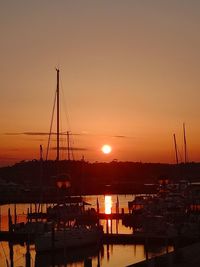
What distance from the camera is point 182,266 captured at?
25656 mm

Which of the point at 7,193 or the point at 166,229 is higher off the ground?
the point at 7,193

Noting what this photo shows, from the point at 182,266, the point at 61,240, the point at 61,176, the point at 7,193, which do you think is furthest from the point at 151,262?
the point at 7,193

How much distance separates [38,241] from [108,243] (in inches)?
249

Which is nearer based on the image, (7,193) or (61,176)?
(61,176)

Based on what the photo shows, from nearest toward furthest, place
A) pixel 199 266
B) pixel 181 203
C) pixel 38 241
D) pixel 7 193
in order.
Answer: pixel 199 266
pixel 38 241
pixel 181 203
pixel 7 193

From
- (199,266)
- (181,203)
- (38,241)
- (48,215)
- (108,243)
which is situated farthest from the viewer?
(181,203)

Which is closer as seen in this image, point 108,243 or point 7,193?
point 108,243

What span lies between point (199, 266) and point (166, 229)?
19483mm

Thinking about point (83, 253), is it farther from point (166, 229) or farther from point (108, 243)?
point (166, 229)

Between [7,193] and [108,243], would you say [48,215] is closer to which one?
[108,243]

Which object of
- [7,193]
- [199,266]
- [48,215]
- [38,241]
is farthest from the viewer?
[7,193]

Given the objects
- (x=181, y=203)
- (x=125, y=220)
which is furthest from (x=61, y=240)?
(x=181, y=203)

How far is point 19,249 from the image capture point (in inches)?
1759

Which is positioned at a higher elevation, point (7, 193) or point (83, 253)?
point (7, 193)
